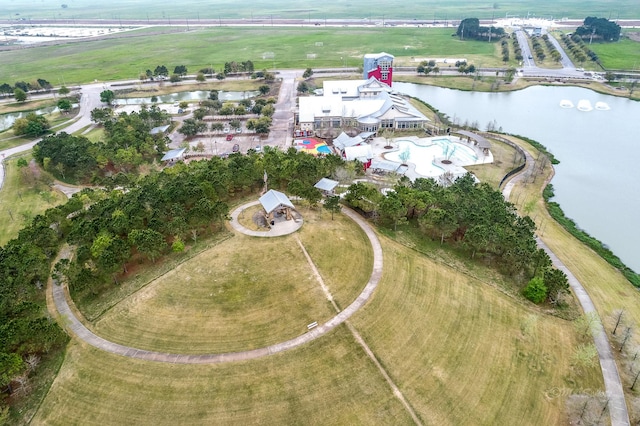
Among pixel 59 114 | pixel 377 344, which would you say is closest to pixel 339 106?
pixel 377 344

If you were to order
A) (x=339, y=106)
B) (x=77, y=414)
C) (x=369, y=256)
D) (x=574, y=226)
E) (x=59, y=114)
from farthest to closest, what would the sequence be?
(x=59, y=114) → (x=339, y=106) → (x=574, y=226) → (x=369, y=256) → (x=77, y=414)

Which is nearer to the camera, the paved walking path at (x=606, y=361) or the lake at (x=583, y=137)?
the paved walking path at (x=606, y=361)

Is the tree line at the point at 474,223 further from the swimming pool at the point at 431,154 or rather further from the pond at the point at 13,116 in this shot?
the pond at the point at 13,116

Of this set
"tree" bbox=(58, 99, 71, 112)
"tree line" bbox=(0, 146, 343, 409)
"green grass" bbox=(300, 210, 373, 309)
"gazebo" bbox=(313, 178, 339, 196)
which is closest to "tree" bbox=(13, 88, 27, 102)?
"tree" bbox=(58, 99, 71, 112)

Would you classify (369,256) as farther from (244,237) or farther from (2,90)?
→ (2,90)

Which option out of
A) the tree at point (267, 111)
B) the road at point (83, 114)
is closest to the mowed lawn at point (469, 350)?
the tree at point (267, 111)

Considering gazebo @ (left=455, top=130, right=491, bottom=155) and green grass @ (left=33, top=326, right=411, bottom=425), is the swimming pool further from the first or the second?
green grass @ (left=33, top=326, right=411, bottom=425)
